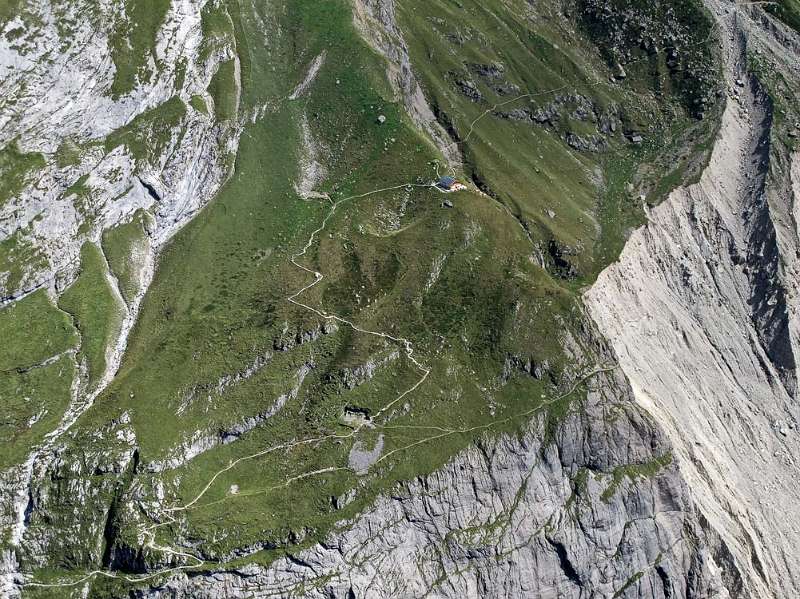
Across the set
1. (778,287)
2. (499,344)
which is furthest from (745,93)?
(499,344)

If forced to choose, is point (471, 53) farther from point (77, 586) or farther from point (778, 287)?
point (77, 586)

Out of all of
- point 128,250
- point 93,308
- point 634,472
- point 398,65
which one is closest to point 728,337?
point 634,472

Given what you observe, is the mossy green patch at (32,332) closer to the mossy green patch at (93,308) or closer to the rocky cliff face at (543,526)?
the mossy green patch at (93,308)

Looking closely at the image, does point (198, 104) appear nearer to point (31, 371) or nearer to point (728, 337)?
point (31, 371)

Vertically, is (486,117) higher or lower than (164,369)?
higher

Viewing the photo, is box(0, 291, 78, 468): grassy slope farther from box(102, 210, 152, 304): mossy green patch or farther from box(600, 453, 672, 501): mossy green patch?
box(600, 453, 672, 501): mossy green patch

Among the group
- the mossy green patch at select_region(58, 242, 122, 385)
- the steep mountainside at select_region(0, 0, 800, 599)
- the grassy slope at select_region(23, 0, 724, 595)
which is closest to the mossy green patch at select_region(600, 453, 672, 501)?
the steep mountainside at select_region(0, 0, 800, 599)

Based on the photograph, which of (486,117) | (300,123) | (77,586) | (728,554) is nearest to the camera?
(77,586)

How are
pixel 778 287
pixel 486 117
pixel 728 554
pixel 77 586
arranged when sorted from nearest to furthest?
pixel 77 586 → pixel 728 554 → pixel 778 287 → pixel 486 117
